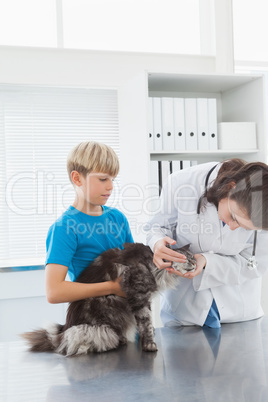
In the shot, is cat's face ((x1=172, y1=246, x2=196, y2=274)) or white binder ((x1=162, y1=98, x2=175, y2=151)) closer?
cat's face ((x1=172, y1=246, x2=196, y2=274))

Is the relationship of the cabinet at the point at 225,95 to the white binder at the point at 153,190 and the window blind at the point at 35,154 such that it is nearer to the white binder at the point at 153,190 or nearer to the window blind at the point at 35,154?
the white binder at the point at 153,190

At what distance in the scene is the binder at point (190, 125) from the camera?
2869 millimetres

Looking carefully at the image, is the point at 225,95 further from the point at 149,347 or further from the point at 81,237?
the point at 149,347

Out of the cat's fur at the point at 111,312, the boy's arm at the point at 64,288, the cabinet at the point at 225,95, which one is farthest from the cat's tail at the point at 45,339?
the cabinet at the point at 225,95

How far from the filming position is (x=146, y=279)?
4.77 feet

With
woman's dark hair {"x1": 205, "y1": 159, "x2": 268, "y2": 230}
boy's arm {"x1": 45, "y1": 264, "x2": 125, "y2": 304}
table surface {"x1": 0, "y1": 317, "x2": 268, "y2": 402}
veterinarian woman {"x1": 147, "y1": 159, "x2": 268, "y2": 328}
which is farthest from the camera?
veterinarian woman {"x1": 147, "y1": 159, "x2": 268, "y2": 328}

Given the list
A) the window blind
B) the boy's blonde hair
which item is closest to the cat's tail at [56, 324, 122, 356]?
the boy's blonde hair

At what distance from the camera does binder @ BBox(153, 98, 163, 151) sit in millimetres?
2779

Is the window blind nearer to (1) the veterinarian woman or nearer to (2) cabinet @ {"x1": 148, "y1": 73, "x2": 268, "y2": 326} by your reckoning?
(2) cabinet @ {"x1": 148, "y1": 73, "x2": 268, "y2": 326}

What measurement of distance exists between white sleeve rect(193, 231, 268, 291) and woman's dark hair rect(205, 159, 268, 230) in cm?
25

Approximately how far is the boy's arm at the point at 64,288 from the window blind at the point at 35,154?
174 centimetres

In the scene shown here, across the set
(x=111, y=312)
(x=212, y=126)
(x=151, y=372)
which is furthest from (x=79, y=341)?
(x=212, y=126)

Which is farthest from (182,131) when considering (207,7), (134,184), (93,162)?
(93,162)

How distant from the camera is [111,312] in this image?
1.43 m
